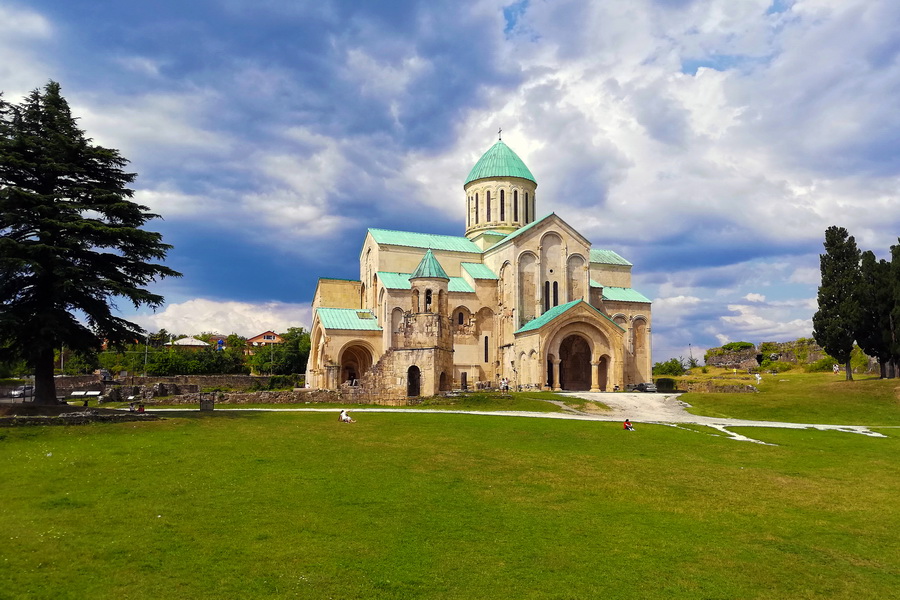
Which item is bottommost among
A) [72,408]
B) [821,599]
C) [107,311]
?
[821,599]

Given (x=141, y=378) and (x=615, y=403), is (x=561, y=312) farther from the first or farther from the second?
(x=141, y=378)

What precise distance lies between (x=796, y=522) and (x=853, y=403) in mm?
25390

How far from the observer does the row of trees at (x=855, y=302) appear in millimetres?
38250

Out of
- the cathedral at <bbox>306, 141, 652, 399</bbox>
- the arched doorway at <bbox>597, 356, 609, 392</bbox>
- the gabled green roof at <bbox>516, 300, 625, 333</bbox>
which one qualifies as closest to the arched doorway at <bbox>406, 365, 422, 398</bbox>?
the cathedral at <bbox>306, 141, 652, 399</bbox>

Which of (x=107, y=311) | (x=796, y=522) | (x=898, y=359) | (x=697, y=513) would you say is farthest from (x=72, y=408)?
(x=898, y=359)

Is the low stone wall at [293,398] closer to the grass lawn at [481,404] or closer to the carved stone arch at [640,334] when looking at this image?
the grass lawn at [481,404]

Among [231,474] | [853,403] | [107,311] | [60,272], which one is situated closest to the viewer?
[231,474]

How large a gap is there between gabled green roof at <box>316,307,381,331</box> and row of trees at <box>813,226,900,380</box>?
97.2 ft

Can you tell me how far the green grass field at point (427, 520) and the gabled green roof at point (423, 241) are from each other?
29.4 metres

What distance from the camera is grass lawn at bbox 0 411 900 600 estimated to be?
23.2 ft

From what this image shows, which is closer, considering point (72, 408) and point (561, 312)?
point (72, 408)

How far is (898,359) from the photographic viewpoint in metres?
37.5

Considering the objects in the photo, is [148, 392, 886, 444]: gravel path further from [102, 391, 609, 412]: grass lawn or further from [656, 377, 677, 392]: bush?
[656, 377, 677, 392]: bush

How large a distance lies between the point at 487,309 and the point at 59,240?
1109 inches
